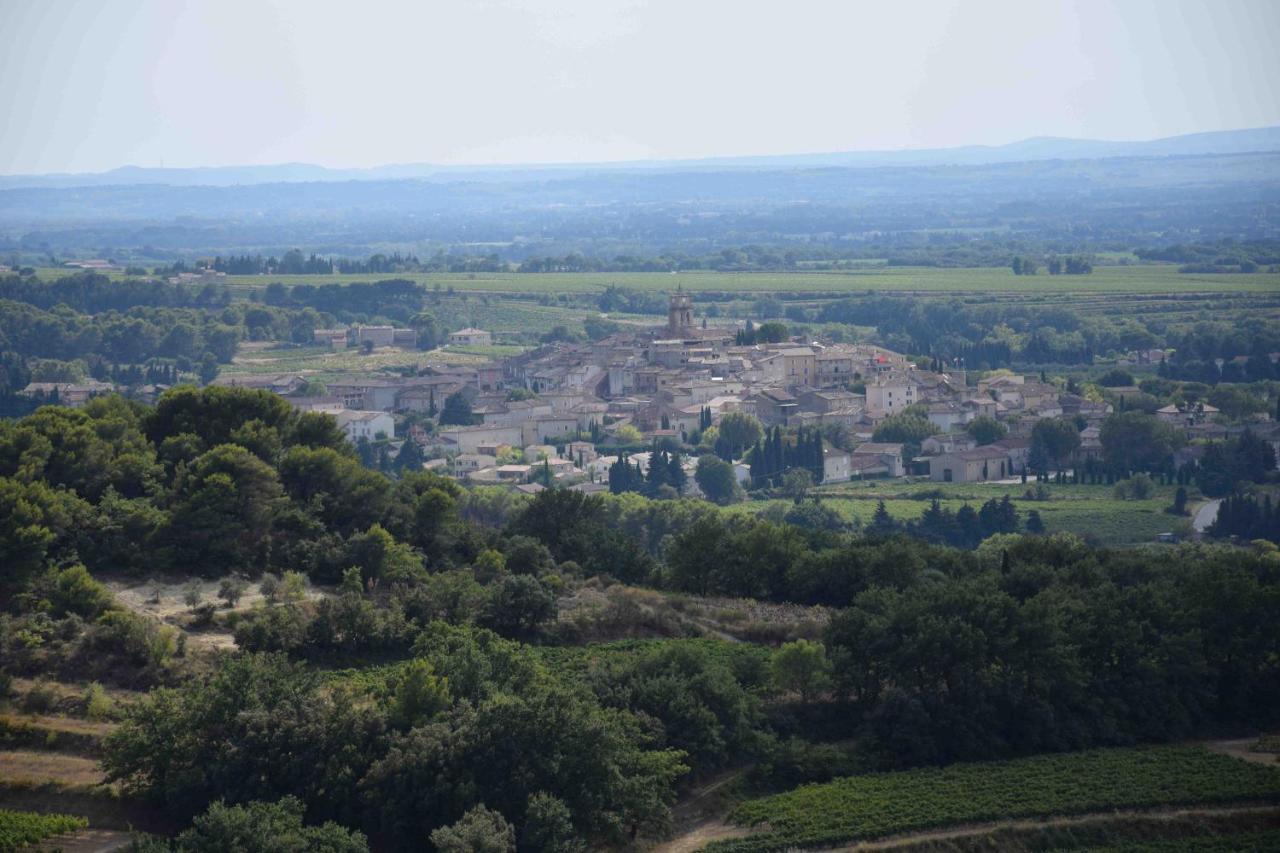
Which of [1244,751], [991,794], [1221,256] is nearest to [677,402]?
[1244,751]

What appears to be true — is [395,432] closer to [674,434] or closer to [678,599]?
[674,434]

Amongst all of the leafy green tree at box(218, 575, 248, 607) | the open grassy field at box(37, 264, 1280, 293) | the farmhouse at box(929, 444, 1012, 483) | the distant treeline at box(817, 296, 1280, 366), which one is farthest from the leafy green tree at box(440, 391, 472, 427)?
the open grassy field at box(37, 264, 1280, 293)

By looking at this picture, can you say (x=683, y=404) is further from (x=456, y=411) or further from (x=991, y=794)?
(x=991, y=794)

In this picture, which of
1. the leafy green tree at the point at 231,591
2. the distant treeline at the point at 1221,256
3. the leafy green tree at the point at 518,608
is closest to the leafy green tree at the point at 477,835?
the leafy green tree at the point at 518,608

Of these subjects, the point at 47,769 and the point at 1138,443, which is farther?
the point at 1138,443

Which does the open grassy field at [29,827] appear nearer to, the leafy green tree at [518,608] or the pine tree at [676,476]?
the leafy green tree at [518,608]

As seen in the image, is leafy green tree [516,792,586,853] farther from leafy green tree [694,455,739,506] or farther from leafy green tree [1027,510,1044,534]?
leafy green tree [694,455,739,506]
